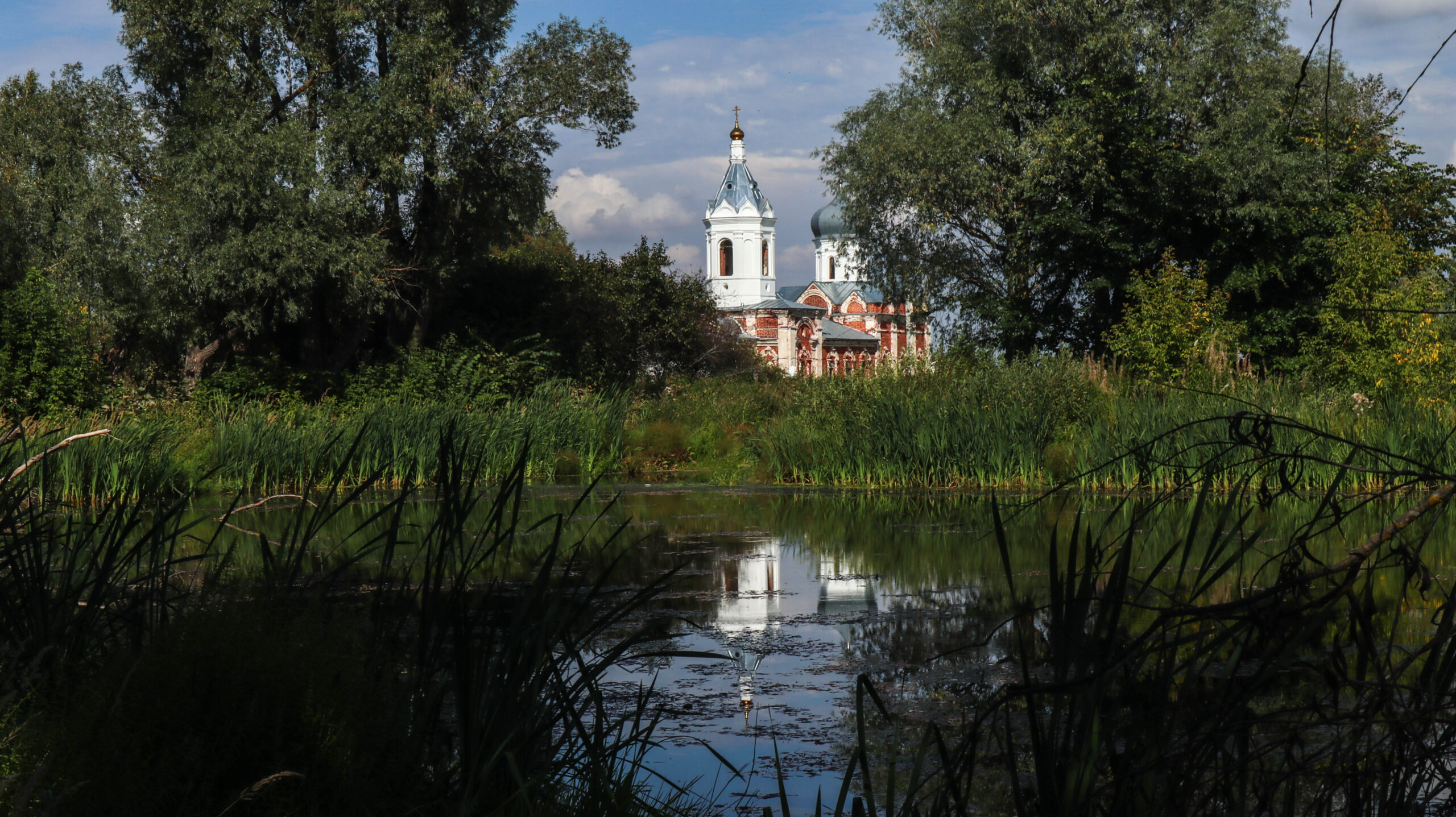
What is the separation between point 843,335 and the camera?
61.6 metres

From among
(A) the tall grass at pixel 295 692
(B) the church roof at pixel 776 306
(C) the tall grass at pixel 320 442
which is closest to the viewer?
(A) the tall grass at pixel 295 692

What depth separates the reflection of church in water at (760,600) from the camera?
207 inches

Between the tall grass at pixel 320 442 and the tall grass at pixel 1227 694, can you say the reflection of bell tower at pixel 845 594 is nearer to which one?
the tall grass at pixel 1227 694

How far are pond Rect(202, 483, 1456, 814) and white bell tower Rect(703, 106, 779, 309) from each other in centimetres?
5072

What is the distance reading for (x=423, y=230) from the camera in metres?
21.1

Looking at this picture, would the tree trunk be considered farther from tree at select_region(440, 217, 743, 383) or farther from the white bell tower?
the white bell tower

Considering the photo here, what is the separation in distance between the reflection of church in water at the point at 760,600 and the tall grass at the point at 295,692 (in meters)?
1.71

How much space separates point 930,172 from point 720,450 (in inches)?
337

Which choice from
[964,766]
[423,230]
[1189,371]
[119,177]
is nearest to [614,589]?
[964,766]

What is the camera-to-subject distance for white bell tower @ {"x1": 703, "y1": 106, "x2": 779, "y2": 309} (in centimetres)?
6278

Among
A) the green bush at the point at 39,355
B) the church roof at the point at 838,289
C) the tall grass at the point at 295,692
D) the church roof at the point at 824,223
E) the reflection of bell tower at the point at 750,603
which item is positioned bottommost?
the reflection of bell tower at the point at 750,603

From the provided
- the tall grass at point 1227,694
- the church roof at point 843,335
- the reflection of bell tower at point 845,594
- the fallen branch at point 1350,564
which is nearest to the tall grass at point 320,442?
the reflection of bell tower at point 845,594

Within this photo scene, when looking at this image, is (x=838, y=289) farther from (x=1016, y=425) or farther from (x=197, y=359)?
(x=1016, y=425)

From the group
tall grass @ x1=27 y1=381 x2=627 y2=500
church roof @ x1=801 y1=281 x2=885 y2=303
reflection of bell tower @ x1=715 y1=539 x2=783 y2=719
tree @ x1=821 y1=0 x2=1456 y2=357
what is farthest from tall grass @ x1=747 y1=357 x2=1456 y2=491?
church roof @ x1=801 y1=281 x2=885 y2=303
